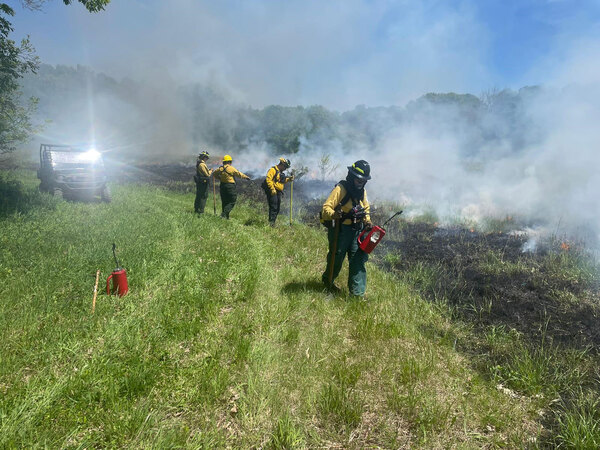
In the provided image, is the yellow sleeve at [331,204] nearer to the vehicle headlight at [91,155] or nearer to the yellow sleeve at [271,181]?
the yellow sleeve at [271,181]

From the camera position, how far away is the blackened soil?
4148mm

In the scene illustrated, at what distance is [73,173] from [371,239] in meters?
10.8

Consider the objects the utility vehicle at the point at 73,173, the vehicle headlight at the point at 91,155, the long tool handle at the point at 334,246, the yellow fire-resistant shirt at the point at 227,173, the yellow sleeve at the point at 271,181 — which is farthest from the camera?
the vehicle headlight at the point at 91,155

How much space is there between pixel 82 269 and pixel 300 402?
12.1 ft

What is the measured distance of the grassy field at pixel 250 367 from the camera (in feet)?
7.48

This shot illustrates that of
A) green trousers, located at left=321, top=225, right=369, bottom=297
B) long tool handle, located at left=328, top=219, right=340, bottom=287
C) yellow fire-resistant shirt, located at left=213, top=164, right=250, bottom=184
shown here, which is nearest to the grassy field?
green trousers, located at left=321, top=225, right=369, bottom=297

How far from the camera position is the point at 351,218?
174 inches

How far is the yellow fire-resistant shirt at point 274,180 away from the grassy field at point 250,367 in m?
3.86

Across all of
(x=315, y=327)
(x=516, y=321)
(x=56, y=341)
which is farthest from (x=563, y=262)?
(x=56, y=341)

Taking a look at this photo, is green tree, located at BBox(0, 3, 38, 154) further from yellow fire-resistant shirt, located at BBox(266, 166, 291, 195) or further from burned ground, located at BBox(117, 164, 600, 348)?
burned ground, located at BBox(117, 164, 600, 348)

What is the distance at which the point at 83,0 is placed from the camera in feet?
23.7

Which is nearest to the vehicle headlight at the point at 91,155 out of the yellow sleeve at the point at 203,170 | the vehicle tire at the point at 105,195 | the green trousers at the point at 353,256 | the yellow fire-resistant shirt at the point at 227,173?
the vehicle tire at the point at 105,195

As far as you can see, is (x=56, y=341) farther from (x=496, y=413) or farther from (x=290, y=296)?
(x=496, y=413)

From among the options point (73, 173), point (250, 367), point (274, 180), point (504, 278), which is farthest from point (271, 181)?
point (73, 173)
